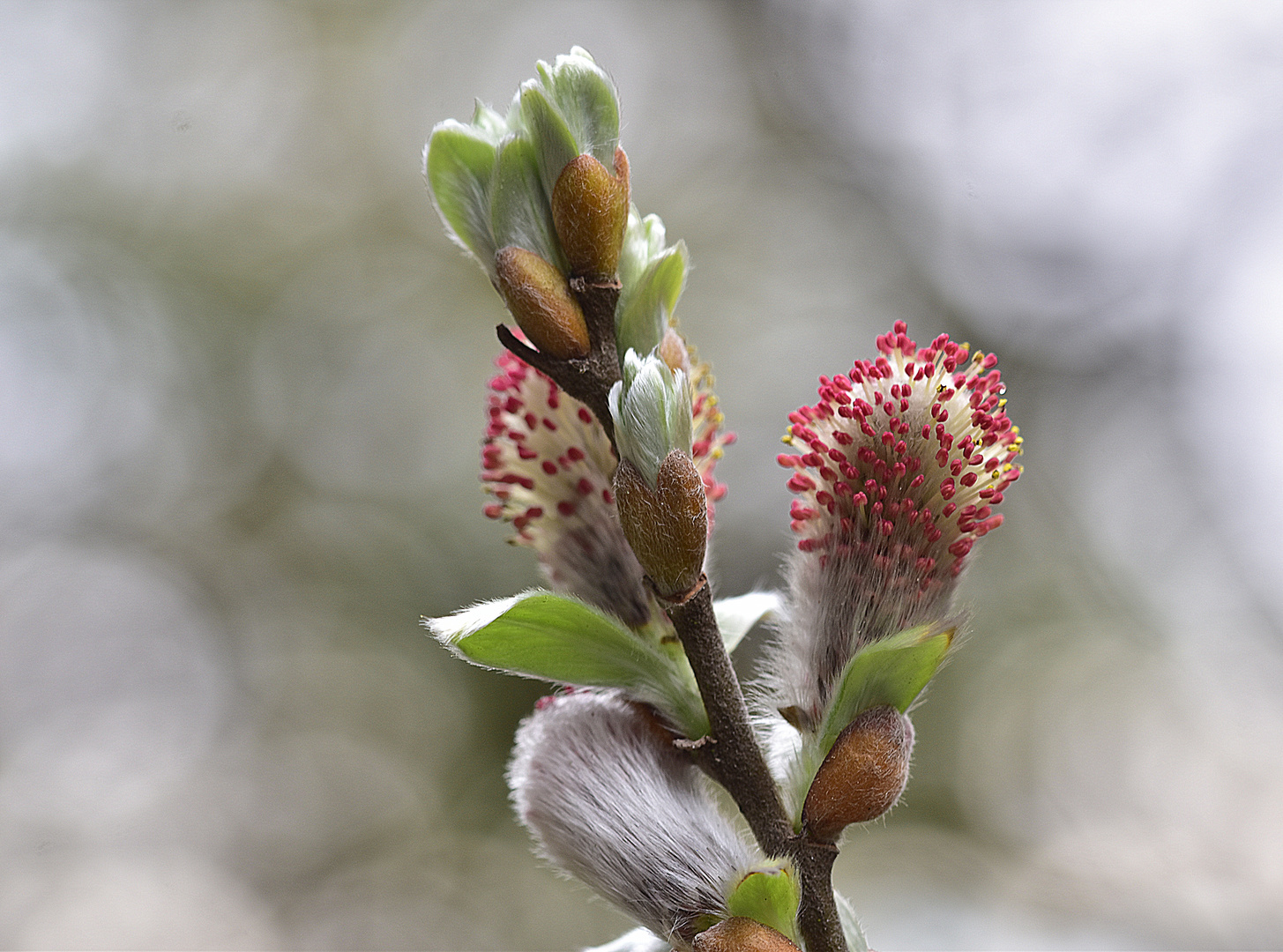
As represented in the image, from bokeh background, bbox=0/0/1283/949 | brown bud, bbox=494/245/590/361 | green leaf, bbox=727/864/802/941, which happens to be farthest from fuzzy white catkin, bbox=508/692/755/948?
bokeh background, bbox=0/0/1283/949

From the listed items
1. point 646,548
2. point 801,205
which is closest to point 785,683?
point 646,548

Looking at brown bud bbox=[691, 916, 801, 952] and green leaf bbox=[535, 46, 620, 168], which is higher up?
green leaf bbox=[535, 46, 620, 168]

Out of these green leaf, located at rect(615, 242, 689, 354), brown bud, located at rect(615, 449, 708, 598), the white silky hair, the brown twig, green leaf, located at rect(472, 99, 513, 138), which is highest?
green leaf, located at rect(472, 99, 513, 138)

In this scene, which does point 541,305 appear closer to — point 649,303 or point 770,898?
point 649,303

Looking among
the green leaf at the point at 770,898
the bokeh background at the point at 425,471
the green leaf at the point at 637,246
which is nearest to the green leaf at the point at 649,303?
the green leaf at the point at 637,246

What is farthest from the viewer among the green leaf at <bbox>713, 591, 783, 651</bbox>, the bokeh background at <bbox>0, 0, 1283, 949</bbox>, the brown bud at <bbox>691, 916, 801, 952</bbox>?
the bokeh background at <bbox>0, 0, 1283, 949</bbox>

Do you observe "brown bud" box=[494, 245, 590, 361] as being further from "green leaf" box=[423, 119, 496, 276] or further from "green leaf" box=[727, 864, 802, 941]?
"green leaf" box=[727, 864, 802, 941]
